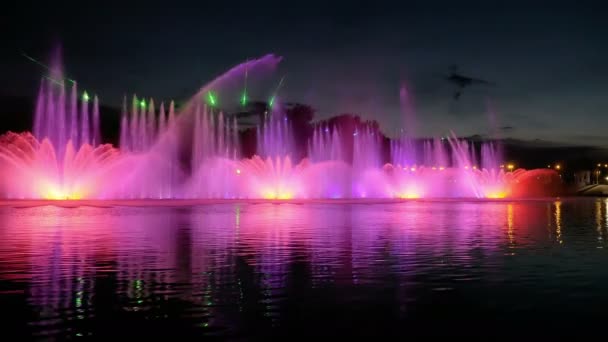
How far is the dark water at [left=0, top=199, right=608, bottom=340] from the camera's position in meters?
8.21

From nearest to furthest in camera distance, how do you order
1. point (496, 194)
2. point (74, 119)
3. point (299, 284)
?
point (299, 284)
point (74, 119)
point (496, 194)

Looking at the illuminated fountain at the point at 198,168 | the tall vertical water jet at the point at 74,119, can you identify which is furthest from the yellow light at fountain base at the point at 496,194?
the tall vertical water jet at the point at 74,119

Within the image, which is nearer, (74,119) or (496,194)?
(74,119)

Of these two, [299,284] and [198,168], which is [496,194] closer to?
[198,168]

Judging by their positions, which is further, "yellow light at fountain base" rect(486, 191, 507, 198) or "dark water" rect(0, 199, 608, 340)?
"yellow light at fountain base" rect(486, 191, 507, 198)

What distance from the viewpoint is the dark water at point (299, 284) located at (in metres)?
8.21

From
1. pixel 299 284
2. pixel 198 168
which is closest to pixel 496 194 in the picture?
pixel 198 168

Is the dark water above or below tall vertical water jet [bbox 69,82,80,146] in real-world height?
below

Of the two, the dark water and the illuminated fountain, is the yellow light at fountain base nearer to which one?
the illuminated fountain

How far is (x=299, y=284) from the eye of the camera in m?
11.3

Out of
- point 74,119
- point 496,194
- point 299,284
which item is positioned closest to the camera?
point 299,284

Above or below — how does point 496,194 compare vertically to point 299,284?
above

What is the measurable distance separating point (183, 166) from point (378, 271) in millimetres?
64928

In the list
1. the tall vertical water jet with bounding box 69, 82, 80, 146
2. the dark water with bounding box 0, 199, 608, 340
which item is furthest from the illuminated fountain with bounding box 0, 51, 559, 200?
the dark water with bounding box 0, 199, 608, 340
